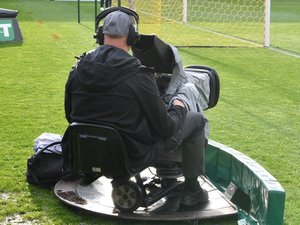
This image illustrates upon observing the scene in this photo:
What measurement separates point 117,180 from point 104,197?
404 mm

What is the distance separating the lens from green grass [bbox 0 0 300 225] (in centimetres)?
431

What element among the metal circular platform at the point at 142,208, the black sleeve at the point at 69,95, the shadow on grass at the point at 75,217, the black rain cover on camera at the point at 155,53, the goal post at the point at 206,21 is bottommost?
the goal post at the point at 206,21

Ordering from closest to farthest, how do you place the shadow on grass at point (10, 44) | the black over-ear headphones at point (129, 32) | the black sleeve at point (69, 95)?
1. the black over-ear headphones at point (129, 32)
2. the black sleeve at point (69, 95)
3. the shadow on grass at point (10, 44)

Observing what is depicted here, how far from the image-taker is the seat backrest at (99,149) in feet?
11.7

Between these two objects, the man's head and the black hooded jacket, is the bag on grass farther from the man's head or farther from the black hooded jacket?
the man's head

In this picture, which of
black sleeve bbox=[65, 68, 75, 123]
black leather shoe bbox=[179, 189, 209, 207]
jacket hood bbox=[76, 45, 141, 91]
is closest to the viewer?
jacket hood bbox=[76, 45, 141, 91]

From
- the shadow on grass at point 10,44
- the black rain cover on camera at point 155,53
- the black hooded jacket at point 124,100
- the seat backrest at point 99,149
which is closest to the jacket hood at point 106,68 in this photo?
the black hooded jacket at point 124,100

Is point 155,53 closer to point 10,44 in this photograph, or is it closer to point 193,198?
point 193,198

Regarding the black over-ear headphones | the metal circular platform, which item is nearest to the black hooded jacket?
the black over-ear headphones

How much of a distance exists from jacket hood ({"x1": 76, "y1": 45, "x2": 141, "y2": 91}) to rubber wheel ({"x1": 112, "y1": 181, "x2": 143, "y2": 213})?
67 cm

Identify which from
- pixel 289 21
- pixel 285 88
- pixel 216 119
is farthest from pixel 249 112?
pixel 289 21

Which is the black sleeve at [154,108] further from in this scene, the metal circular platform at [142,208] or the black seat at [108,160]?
the metal circular platform at [142,208]

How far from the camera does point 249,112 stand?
716cm

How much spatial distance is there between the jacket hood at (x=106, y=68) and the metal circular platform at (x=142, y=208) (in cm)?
86
